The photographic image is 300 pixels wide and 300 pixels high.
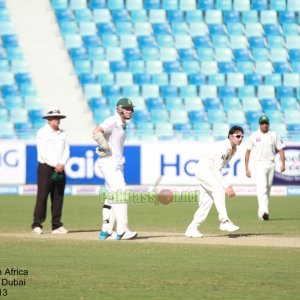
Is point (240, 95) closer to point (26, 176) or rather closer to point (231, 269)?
point (26, 176)

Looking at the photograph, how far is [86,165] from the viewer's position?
3117 centimetres

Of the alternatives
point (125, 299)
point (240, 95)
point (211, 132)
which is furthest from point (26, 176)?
point (125, 299)

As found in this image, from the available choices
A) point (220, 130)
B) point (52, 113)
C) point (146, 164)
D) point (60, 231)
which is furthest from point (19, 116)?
point (60, 231)

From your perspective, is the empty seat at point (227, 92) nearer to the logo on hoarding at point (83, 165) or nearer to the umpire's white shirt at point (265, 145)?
the logo on hoarding at point (83, 165)

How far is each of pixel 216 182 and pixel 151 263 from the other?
3996mm

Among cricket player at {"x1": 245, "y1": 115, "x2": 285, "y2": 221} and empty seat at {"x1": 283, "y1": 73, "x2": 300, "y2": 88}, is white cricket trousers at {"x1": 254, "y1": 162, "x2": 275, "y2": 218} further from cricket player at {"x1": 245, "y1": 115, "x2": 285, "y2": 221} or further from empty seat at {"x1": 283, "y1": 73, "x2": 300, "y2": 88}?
empty seat at {"x1": 283, "y1": 73, "x2": 300, "y2": 88}

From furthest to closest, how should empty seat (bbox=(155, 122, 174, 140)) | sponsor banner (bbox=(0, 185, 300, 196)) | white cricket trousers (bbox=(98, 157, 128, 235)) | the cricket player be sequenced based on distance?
empty seat (bbox=(155, 122, 174, 140)), sponsor banner (bbox=(0, 185, 300, 196)), the cricket player, white cricket trousers (bbox=(98, 157, 128, 235))

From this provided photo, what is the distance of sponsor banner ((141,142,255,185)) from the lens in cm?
3089

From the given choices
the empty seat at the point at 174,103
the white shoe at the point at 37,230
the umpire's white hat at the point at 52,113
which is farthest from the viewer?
the empty seat at the point at 174,103

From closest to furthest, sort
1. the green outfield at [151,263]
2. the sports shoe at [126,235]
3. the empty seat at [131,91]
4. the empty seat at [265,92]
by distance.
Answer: the green outfield at [151,263] → the sports shoe at [126,235] → the empty seat at [131,91] → the empty seat at [265,92]

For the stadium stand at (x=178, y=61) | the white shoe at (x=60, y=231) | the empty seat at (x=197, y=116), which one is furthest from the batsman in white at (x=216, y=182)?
the empty seat at (x=197, y=116)

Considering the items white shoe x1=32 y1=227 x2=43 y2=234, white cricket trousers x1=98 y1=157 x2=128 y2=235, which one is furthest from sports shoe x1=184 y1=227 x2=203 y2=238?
white shoe x1=32 y1=227 x2=43 y2=234

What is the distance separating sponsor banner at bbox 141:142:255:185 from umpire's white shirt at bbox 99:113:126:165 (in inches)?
626

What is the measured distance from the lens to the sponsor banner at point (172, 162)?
101 feet
